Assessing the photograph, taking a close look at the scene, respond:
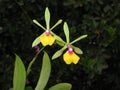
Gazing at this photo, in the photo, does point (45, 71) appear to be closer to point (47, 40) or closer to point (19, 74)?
point (19, 74)

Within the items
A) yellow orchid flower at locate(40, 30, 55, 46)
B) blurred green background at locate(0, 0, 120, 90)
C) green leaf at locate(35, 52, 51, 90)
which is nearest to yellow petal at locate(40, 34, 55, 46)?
yellow orchid flower at locate(40, 30, 55, 46)

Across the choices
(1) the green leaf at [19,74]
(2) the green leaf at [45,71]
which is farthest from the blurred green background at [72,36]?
(1) the green leaf at [19,74]

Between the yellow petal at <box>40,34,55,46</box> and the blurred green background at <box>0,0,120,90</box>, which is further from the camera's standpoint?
the blurred green background at <box>0,0,120,90</box>

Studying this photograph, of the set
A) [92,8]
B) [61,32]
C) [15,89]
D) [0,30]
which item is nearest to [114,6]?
[92,8]

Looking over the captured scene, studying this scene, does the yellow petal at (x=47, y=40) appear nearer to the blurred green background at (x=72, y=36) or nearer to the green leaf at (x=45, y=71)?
the green leaf at (x=45, y=71)

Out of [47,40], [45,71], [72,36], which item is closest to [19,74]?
[45,71]

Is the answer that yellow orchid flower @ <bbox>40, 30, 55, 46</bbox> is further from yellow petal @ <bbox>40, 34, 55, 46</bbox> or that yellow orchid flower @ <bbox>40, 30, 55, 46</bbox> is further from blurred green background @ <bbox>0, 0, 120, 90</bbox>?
blurred green background @ <bbox>0, 0, 120, 90</bbox>
